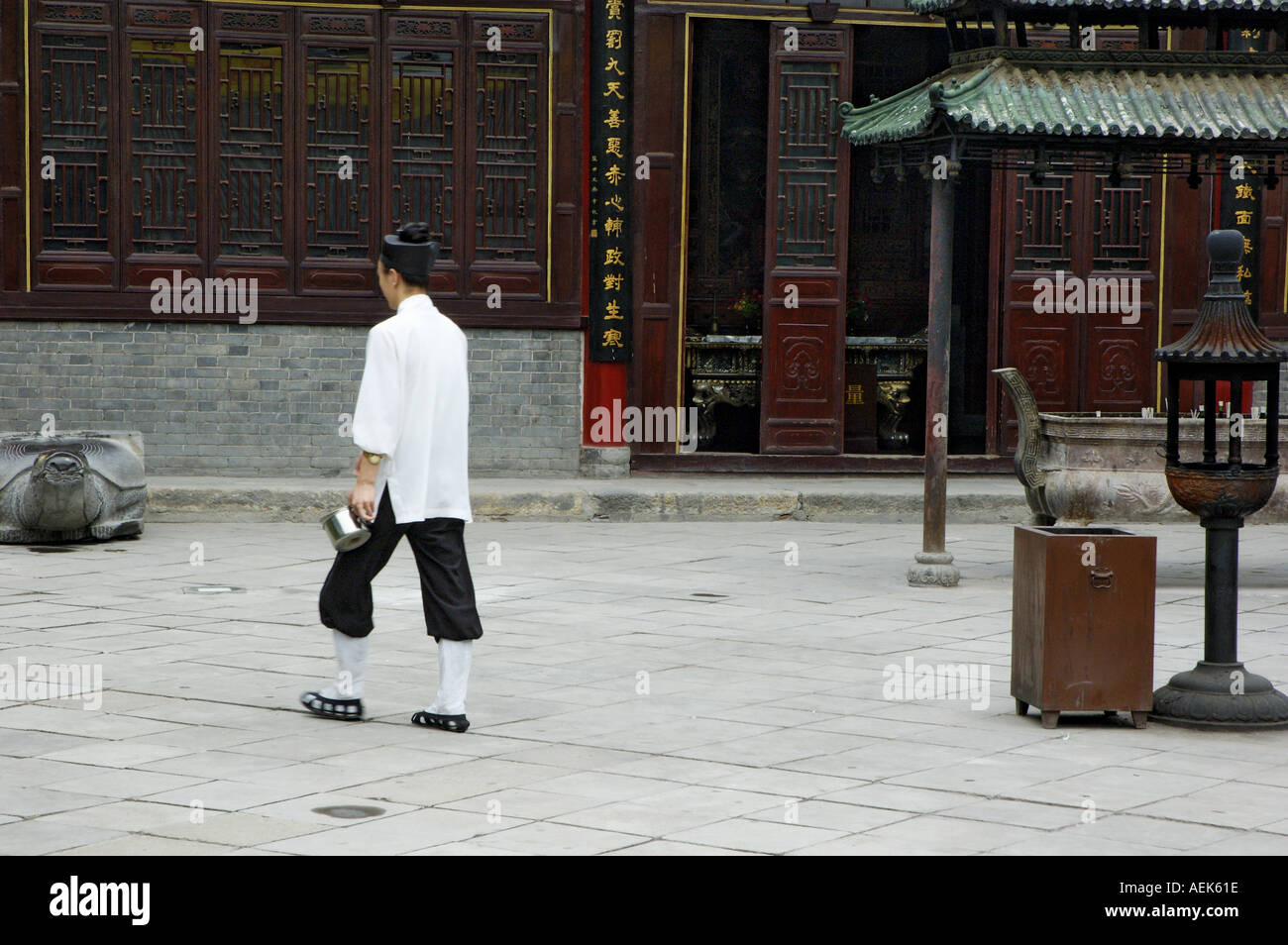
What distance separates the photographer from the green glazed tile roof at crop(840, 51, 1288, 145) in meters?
9.76

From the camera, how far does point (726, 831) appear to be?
509cm

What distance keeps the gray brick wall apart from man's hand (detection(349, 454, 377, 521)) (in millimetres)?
7314

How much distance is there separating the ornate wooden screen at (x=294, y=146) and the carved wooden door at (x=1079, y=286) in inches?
145

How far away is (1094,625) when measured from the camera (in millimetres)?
6602

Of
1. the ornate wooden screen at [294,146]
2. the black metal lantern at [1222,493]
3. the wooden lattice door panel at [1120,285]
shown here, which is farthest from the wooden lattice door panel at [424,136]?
the black metal lantern at [1222,493]

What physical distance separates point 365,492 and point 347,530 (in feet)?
0.57

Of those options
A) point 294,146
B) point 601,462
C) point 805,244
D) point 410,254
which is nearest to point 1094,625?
point 410,254

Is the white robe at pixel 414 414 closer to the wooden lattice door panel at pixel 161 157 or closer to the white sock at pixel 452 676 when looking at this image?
the white sock at pixel 452 676

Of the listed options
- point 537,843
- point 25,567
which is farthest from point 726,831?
point 25,567

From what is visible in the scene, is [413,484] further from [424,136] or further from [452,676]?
[424,136]

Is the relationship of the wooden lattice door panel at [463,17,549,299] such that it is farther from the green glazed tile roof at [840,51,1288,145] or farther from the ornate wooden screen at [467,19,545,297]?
the green glazed tile roof at [840,51,1288,145]

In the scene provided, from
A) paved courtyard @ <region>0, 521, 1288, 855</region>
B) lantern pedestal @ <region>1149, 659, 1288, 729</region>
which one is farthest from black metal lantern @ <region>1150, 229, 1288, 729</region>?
paved courtyard @ <region>0, 521, 1288, 855</region>

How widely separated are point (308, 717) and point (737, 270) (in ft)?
33.8

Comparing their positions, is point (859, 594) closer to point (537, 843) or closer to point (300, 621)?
point (300, 621)
